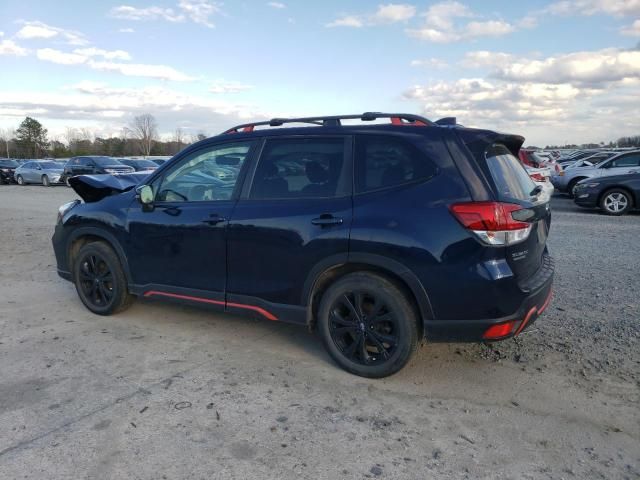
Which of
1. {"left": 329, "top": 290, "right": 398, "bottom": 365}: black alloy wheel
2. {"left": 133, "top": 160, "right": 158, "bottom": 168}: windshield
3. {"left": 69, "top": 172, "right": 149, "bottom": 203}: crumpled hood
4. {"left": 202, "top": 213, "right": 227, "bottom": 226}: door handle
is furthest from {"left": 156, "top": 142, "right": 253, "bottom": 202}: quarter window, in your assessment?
{"left": 133, "top": 160, "right": 158, "bottom": 168}: windshield

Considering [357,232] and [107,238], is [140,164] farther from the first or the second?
[357,232]

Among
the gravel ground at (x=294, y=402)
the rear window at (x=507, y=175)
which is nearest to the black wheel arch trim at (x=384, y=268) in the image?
the gravel ground at (x=294, y=402)

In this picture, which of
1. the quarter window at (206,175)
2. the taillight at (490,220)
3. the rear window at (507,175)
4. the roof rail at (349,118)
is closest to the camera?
the taillight at (490,220)

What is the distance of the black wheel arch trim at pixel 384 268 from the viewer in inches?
135

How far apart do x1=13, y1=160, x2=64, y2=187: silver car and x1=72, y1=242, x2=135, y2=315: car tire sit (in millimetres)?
25110

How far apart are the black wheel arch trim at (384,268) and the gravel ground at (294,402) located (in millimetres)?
627

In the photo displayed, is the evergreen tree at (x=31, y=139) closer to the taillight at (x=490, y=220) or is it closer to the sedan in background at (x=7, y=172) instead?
the sedan in background at (x=7, y=172)

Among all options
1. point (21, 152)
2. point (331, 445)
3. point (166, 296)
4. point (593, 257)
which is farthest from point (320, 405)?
point (21, 152)

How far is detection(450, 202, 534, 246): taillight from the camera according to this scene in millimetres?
3254

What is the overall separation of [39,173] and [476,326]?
3048cm

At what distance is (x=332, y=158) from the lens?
385 centimetres

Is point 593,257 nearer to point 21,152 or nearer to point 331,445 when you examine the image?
point 331,445

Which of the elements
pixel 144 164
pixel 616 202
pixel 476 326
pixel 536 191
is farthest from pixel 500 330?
pixel 144 164

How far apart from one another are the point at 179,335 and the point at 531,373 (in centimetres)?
298
